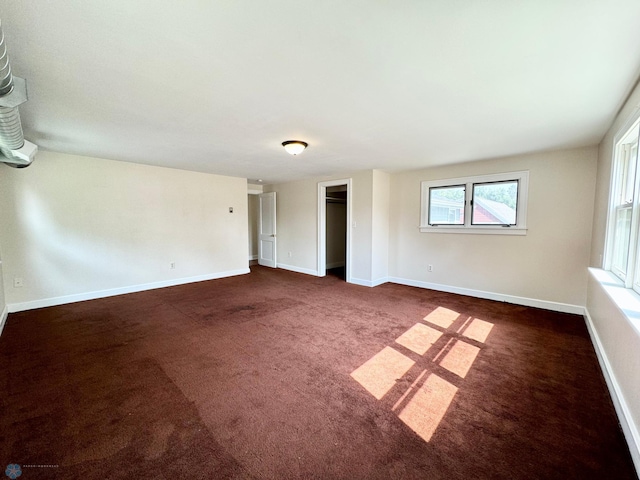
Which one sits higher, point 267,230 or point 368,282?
point 267,230

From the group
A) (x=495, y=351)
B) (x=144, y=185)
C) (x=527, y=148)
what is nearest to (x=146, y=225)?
(x=144, y=185)

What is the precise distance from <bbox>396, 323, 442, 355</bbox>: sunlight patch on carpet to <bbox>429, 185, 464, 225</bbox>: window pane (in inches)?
90.5

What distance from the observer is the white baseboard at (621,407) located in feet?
4.94

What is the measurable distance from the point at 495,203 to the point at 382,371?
3.49 meters

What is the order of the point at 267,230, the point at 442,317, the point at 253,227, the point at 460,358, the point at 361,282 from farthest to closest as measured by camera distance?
the point at 253,227, the point at 267,230, the point at 361,282, the point at 442,317, the point at 460,358

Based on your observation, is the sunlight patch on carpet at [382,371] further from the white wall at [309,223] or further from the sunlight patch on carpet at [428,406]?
the white wall at [309,223]

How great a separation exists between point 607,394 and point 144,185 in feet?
20.8

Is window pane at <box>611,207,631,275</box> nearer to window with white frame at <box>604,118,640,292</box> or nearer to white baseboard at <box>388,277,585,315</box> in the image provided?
window with white frame at <box>604,118,640,292</box>

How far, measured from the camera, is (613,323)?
2205 mm

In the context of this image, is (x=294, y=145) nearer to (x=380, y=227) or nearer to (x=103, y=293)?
(x=380, y=227)

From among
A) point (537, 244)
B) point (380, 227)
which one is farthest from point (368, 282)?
point (537, 244)

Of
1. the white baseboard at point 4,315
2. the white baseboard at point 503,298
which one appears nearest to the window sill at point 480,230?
the white baseboard at point 503,298

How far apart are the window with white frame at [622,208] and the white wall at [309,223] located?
318 cm

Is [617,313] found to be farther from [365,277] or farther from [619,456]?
[365,277]
